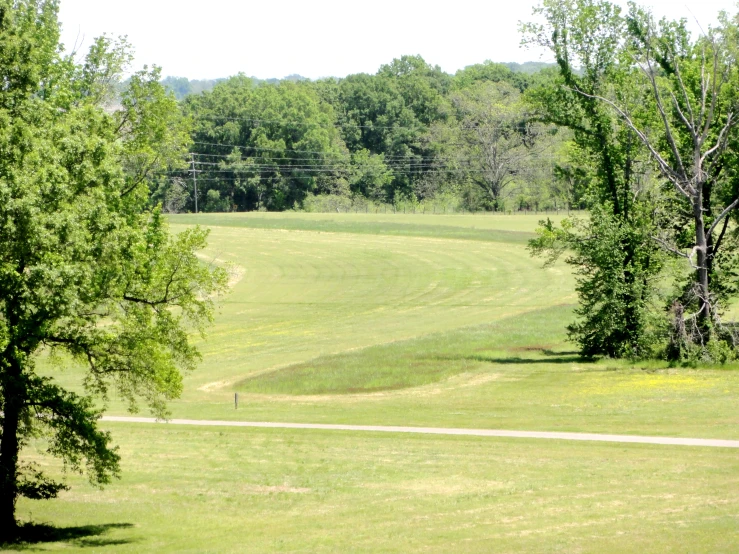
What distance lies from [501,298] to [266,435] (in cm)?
4183

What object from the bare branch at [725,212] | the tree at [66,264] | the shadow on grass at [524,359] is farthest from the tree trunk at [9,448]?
the bare branch at [725,212]

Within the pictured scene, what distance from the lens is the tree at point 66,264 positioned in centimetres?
1906

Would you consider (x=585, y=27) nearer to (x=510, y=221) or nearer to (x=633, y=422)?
(x=633, y=422)

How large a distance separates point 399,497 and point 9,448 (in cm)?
847

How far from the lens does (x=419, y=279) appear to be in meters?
80.0

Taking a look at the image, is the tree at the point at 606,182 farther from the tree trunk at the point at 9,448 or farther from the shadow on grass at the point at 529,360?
the tree trunk at the point at 9,448

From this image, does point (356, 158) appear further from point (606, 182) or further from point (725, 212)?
point (725, 212)

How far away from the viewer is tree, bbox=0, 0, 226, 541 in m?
19.1

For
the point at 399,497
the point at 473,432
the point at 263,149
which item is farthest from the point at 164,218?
the point at 263,149

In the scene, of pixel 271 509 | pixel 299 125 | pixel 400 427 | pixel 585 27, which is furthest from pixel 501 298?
pixel 299 125

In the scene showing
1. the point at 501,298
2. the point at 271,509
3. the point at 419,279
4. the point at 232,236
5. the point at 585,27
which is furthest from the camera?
the point at 232,236

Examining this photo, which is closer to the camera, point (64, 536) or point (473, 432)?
point (64, 536)

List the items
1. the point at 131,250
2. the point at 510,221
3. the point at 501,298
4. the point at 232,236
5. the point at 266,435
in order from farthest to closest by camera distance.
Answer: the point at 510,221, the point at 232,236, the point at 501,298, the point at 266,435, the point at 131,250

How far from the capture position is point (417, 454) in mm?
27953
